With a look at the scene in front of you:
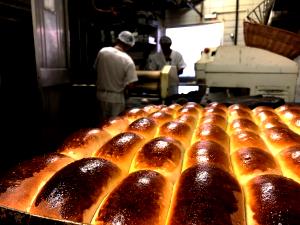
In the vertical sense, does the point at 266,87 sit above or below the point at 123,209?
above

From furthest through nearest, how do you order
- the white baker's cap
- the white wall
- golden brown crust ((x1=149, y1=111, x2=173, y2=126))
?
1. the white wall
2. the white baker's cap
3. golden brown crust ((x1=149, y1=111, x2=173, y2=126))

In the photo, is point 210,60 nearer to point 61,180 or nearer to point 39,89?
point 39,89

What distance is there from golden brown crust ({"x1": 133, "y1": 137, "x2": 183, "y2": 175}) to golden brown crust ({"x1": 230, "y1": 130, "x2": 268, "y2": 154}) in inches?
9.8

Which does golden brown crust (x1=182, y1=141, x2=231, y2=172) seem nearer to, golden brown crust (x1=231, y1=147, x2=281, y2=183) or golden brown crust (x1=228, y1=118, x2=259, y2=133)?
golden brown crust (x1=231, y1=147, x2=281, y2=183)

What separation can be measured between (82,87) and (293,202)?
3413 mm

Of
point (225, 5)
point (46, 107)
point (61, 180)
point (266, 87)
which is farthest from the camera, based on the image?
point (225, 5)

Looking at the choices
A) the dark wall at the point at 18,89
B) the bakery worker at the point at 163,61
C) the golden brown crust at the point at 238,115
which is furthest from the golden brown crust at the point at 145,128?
the bakery worker at the point at 163,61

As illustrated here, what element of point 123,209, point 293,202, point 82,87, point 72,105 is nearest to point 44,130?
point 72,105

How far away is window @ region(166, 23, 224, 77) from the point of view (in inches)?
222

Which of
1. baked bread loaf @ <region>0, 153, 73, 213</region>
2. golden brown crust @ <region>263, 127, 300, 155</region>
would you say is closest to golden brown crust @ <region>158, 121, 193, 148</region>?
golden brown crust @ <region>263, 127, 300, 155</region>

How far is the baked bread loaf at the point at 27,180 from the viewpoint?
0.71 meters

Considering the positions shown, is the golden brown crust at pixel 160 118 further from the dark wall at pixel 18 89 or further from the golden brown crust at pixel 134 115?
the dark wall at pixel 18 89

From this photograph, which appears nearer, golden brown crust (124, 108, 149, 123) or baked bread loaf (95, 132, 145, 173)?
baked bread loaf (95, 132, 145, 173)

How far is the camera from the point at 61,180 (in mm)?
734
